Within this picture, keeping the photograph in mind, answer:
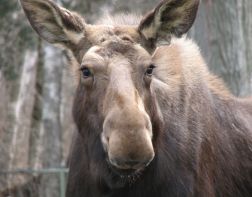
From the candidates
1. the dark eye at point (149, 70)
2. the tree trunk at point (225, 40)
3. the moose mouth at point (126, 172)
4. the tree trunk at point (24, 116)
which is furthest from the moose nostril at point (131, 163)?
the tree trunk at point (24, 116)

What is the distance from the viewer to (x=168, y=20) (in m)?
7.94

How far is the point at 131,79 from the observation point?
7.21 m

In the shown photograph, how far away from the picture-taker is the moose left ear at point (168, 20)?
7.79 metres

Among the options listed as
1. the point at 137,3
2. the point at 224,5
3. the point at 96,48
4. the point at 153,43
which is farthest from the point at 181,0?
the point at 137,3

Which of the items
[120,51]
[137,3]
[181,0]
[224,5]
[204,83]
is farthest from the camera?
[137,3]

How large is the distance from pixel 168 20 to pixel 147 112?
1056 mm

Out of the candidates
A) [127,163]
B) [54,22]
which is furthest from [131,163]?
[54,22]

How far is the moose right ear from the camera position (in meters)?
7.90

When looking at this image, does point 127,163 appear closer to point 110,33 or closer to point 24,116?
point 110,33

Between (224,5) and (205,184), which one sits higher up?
(224,5)

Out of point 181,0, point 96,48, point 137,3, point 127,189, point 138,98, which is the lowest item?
point 127,189

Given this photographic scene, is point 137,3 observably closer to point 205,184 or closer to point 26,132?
point 26,132

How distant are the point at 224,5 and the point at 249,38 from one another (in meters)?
0.73

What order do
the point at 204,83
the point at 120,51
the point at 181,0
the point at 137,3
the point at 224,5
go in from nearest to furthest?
the point at 120,51 < the point at 181,0 < the point at 204,83 < the point at 224,5 < the point at 137,3
